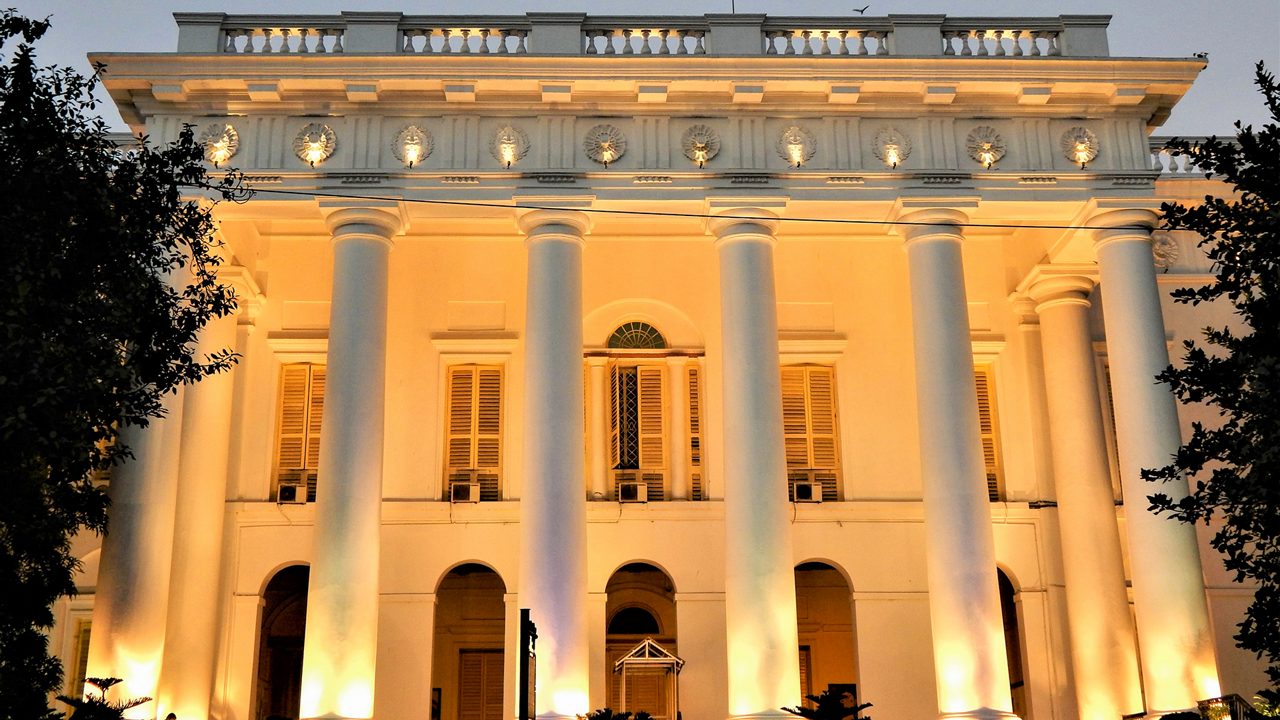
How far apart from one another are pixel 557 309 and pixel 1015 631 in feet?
38.1

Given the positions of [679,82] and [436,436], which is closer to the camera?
[679,82]

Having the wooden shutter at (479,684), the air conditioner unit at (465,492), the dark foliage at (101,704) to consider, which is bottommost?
the dark foliage at (101,704)

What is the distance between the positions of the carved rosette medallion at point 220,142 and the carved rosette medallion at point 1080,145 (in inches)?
495

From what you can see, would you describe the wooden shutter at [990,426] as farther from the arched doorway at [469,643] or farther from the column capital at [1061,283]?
the arched doorway at [469,643]

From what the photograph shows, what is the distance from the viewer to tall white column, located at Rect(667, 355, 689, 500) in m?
23.7

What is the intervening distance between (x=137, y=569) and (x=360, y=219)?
5.85m

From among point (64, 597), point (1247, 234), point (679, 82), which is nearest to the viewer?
point (1247, 234)

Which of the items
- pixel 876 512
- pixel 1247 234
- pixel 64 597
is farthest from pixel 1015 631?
pixel 64 597

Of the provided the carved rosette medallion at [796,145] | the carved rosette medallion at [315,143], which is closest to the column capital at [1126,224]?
the carved rosette medallion at [796,145]

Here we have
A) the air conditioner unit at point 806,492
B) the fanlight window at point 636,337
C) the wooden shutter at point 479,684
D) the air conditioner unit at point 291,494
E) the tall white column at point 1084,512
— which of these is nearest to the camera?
the tall white column at point 1084,512

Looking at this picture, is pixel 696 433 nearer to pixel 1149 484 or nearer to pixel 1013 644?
A: pixel 1013 644

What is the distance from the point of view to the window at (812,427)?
24.0 metres

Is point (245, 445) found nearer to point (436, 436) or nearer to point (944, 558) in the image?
point (436, 436)

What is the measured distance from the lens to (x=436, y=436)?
23578 mm
